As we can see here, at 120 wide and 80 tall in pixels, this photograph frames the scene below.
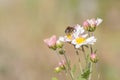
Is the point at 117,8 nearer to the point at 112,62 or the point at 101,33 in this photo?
the point at 101,33

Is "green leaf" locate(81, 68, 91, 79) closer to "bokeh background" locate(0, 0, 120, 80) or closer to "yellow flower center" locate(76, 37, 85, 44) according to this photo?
"yellow flower center" locate(76, 37, 85, 44)

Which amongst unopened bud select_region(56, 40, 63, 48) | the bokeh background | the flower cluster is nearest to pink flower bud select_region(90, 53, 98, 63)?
the flower cluster

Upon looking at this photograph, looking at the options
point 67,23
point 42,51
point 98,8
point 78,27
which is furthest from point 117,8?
point 78,27

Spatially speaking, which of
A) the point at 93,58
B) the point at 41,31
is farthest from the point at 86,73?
the point at 41,31


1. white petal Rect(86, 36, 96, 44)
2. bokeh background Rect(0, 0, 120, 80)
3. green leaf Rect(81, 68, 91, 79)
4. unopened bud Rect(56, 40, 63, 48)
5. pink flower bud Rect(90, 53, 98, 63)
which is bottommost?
green leaf Rect(81, 68, 91, 79)

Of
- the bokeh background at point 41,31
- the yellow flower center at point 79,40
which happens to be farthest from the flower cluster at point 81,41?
the bokeh background at point 41,31

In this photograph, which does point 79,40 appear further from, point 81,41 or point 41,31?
point 41,31

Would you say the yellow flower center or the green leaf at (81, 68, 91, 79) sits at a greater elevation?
the yellow flower center

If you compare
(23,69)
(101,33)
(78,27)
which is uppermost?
(101,33)
